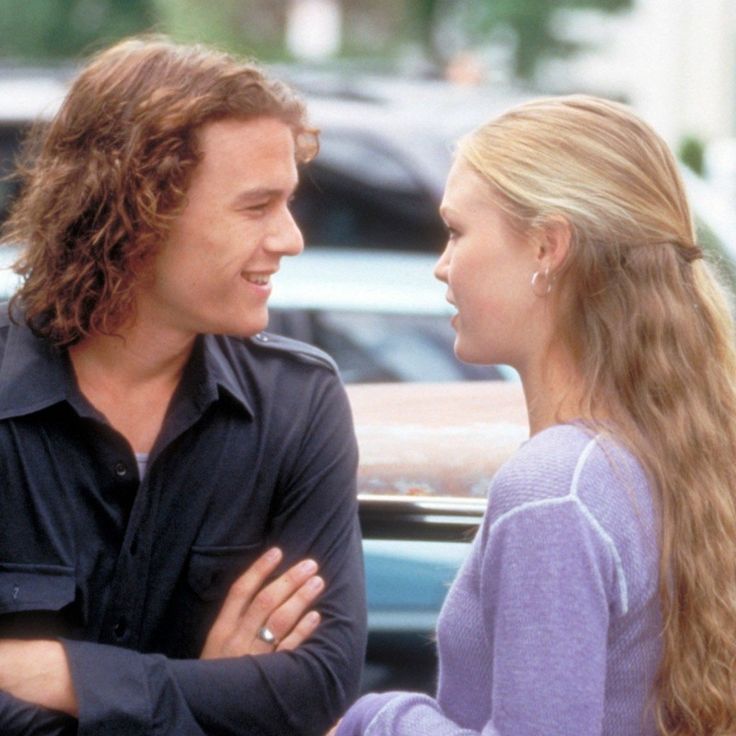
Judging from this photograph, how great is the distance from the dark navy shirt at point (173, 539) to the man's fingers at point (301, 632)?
0.5 inches

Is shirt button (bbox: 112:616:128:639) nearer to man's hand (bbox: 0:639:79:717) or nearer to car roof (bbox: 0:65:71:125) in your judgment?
man's hand (bbox: 0:639:79:717)

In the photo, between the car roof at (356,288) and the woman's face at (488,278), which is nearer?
the woman's face at (488,278)

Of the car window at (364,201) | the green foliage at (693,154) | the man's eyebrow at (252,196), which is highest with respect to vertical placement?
the man's eyebrow at (252,196)

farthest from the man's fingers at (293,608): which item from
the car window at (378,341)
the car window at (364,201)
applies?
the car window at (364,201)

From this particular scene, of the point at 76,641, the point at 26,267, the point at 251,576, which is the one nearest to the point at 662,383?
the point at 251,576

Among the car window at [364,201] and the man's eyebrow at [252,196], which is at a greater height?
the man's eyebrow at [252,196]

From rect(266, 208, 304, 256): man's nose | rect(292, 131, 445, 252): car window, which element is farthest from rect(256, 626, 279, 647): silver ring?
rect(292, 131, 445, 252): car window

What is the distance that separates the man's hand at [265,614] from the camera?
91.3 inches

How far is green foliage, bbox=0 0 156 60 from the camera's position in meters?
23.1

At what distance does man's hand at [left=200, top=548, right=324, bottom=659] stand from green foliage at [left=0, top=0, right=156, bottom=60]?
2120 cm

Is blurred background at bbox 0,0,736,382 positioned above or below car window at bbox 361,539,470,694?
below

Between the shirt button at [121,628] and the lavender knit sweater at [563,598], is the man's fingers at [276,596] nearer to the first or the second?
the shirt button at [121,628]

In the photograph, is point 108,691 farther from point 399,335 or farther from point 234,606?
point 399,335

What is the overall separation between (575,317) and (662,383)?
0.13 metres
